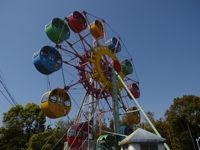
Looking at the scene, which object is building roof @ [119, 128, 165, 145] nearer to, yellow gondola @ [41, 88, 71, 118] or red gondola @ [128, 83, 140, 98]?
yellow gondola @ [41, 88, 71, 118]

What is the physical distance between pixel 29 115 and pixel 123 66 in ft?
51.7

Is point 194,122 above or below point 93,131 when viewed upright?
above

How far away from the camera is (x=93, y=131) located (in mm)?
15859

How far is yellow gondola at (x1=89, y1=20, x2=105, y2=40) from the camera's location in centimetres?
1978

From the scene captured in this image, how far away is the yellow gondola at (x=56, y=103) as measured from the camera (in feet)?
44.4

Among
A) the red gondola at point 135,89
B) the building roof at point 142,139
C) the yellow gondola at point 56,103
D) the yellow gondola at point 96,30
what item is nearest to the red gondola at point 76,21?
the yellow gondola at point 96,30

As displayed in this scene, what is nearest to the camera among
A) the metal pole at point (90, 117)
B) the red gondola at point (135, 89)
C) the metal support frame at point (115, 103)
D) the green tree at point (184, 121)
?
the metal pole at point (90, 117)

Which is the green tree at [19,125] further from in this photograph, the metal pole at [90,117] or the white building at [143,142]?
the white building at [143,142]

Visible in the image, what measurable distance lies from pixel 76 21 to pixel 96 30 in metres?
2.71

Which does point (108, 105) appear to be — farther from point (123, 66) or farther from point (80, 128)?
point (123, 66)

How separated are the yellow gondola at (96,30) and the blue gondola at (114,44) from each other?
1.51 m

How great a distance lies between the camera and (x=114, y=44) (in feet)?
71.2

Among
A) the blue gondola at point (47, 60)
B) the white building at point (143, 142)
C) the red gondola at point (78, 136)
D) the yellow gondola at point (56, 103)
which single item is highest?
the blue gondola at point (47, 60)

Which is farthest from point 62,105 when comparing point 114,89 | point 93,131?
point 114,89
